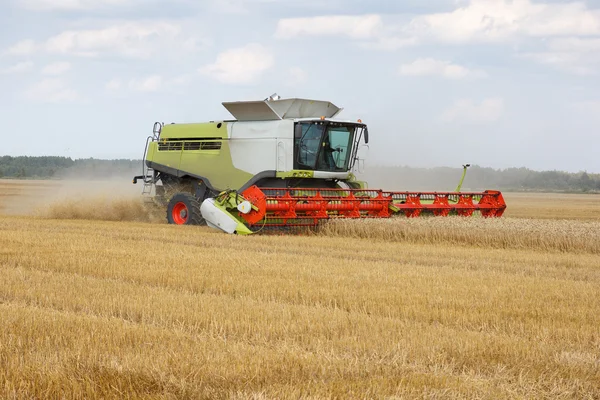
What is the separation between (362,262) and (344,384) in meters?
5.48

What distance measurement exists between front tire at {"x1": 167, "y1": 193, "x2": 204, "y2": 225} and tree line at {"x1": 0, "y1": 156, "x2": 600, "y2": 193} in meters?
2.63

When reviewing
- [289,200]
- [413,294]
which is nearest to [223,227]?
[289,200]

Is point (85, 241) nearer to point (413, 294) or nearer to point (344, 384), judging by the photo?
point (413, 294)

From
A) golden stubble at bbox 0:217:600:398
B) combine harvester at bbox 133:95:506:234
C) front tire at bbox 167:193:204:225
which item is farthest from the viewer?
front tire at bbox 167:193:204:225

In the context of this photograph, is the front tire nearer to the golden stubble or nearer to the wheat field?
the wheat field

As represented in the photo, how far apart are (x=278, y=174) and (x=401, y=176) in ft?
33.7

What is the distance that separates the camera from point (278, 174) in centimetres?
1466

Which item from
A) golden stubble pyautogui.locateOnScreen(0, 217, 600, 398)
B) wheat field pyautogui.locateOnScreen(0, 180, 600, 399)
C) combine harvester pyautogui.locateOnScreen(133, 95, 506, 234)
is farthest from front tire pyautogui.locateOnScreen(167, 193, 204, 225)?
golden stubble pyautogui.locateOnScreen(0, 217, 600, 398)

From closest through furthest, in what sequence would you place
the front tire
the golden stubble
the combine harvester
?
the golden stubble < the combine harvester < the front tire

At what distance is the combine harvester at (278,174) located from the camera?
13.5 metres

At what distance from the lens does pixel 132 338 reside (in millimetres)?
4816

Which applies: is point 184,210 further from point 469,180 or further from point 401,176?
point 469,180

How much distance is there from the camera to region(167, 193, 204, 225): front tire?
15.3m

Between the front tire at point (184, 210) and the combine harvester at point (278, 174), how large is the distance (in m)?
0.02
